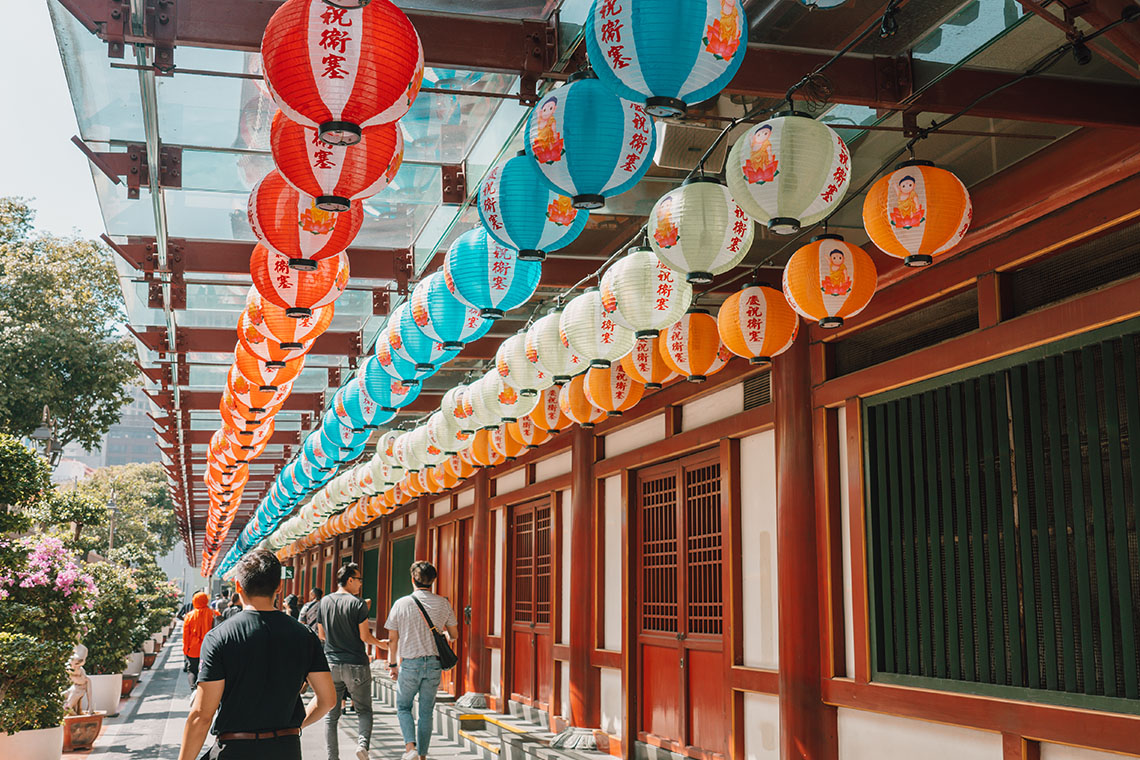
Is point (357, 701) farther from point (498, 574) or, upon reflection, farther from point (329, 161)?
point (498, 574)

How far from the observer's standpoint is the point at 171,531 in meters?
68.1

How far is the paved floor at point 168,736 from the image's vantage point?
11.6m

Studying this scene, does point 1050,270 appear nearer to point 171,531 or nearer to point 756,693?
point 756,693

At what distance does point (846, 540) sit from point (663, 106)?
4.80 meters

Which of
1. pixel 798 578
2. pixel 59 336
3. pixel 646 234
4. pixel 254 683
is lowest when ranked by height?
pixel 254 683

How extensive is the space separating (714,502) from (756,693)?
1.79 metres

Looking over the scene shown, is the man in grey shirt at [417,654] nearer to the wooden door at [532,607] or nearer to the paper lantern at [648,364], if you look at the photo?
the paper lantern at [648,364]

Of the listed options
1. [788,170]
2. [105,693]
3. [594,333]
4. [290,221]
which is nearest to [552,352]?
[594,333]

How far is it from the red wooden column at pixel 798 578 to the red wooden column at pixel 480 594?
9152 millimetres

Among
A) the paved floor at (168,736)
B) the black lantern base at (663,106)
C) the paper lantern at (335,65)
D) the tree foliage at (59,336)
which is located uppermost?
the tree foliage at (59,336)

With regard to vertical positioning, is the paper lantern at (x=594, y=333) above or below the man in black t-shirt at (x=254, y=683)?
above

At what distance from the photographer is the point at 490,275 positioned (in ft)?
18.6

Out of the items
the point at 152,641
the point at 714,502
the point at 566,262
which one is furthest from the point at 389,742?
the point at 152,641

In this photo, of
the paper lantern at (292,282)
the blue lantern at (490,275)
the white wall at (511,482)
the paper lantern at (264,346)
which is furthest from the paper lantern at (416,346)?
the white wall at (511,482)
